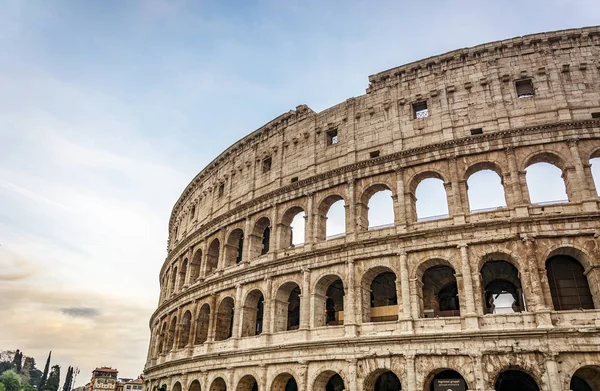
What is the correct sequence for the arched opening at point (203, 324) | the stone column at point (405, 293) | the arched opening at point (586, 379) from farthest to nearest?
the arched opening at point (203, 324) < the stone column at point (405, 293) < the arched opening at point (586, 379)

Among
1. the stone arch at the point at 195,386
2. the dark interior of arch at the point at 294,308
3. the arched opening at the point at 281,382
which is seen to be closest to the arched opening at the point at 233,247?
the dark interior of arch at the point at 294,308

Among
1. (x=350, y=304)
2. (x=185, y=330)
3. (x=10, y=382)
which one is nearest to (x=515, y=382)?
(x=350, y=304)

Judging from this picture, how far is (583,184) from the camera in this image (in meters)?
16.7

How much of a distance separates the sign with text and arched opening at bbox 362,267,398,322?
11.1 feet

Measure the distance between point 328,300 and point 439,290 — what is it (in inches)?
230

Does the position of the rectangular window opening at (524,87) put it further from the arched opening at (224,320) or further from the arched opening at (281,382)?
the arched opening at (224,320)

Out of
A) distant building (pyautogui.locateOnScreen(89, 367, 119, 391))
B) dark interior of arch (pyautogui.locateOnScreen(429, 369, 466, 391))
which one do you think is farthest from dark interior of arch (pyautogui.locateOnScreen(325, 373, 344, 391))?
→ distant building (pyautogui.locateOnScreen(89, 367, 119, 391))

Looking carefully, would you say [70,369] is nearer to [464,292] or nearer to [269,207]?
[269,207]

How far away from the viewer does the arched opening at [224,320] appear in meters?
23.8

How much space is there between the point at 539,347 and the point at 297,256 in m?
10.6

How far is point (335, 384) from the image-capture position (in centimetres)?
1984

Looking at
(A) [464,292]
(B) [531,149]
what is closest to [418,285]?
(A) [464,292]

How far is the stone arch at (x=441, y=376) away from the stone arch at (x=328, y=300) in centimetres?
505

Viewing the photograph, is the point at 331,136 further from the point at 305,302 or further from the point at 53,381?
the point at 53,381
